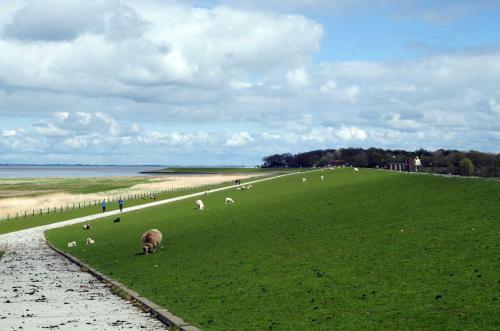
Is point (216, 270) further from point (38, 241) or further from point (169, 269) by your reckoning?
point (38, 241)

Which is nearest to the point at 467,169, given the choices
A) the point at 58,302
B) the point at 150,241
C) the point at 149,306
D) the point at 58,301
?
the point at 150,241

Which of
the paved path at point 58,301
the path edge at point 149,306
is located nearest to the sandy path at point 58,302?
the paved path at point 58,301

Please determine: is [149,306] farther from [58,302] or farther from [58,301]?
[58,301]

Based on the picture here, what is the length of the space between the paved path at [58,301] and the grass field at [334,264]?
60.0 inches

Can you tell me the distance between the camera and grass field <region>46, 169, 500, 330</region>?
16.1 meters

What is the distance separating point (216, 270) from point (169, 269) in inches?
117

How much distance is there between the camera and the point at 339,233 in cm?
3169

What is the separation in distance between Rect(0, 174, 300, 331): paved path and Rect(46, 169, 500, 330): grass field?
1523mm

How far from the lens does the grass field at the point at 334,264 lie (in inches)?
635

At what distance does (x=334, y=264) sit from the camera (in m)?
23.3

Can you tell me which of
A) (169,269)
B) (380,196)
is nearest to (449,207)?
(380,196)

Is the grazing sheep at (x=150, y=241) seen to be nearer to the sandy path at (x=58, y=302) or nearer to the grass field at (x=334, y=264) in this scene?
the grass field at (x=334, y=264)

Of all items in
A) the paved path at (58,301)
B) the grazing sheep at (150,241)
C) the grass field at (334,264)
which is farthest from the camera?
the grazing sheep at (150,241)

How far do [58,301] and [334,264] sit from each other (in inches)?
442
